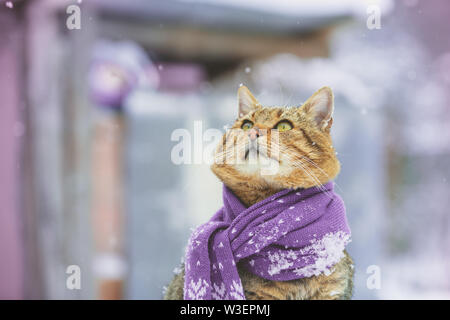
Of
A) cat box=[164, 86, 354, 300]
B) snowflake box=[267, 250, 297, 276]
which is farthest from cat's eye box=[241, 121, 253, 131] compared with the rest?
snowflake box=[267, 250, 297, 276]

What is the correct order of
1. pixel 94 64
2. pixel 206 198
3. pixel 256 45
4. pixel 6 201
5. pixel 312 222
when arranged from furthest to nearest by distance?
pixel 256 45 < pixel 94 64 < pixel 6 201 < pixel 206 198 < pixel 312 222

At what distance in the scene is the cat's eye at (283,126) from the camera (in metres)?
0.41

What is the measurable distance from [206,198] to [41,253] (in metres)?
0.89

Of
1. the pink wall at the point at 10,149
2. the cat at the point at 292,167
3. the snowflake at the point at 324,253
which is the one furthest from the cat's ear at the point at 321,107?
the pink wall at the point at 10,149

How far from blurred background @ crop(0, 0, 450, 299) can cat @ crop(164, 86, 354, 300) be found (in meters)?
0.45

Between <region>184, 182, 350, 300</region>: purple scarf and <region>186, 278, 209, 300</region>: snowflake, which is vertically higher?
<region>184, 182, 350, 300</region>: purple scarf

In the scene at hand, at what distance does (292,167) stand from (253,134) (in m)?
0.06

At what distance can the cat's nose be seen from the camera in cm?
40

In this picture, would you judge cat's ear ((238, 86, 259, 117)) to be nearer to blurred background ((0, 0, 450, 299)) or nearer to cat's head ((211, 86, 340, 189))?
cat's head ((211, 86, 340, 189))

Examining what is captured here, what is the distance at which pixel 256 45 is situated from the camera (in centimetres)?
132

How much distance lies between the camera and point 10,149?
1.11m

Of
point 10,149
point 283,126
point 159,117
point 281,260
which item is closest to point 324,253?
point 281,260
